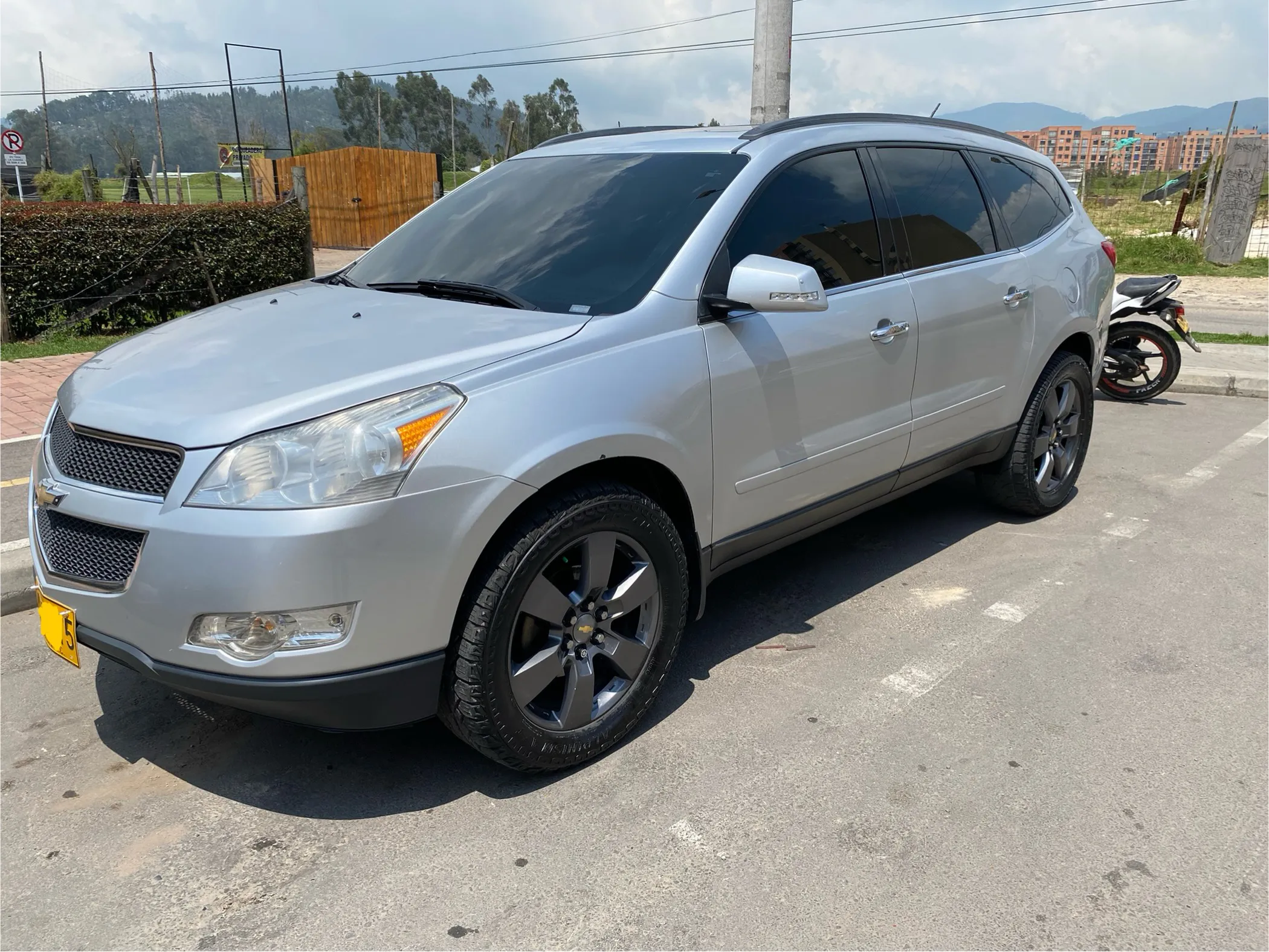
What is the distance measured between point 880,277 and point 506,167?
159 cm

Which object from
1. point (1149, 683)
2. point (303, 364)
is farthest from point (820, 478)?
point (303, 364)

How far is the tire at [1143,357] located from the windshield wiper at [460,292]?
618cm

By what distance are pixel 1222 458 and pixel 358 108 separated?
413 feet

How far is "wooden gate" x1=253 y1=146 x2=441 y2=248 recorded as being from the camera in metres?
23.6

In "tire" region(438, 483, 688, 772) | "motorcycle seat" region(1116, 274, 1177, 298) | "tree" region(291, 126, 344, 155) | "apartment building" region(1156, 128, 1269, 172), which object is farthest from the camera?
"apartment building" region(1156, 128, 1269, 172)

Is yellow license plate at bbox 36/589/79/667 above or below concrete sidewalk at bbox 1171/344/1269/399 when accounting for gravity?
above

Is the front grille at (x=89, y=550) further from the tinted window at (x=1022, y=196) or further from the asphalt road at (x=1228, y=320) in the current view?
the asphalt road at (x=1228, y=320)

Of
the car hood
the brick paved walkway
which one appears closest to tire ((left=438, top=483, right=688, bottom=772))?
the car hood

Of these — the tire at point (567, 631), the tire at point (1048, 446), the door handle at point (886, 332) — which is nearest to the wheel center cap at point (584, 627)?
the tire at point (567, 631)

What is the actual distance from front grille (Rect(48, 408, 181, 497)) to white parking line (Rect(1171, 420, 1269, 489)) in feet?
17.8

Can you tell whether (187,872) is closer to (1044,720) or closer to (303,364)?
(303,364)

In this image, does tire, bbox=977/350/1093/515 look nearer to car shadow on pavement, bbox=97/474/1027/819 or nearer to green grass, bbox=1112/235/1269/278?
car shadow on pavement, bbox=97/474/1027/819

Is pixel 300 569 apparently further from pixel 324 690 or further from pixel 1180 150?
pixel 1180 150

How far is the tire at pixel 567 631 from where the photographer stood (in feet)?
8.60
